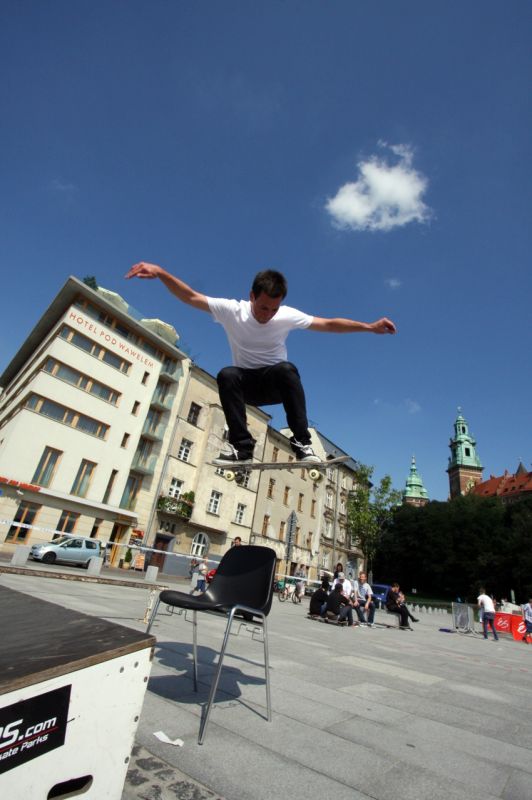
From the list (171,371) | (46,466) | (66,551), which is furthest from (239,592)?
(171,371)

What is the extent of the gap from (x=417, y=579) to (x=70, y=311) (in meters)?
62.3

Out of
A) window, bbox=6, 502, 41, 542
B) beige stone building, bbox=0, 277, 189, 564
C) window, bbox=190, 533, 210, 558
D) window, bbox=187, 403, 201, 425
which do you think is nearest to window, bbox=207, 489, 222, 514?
window, bbox=190, 533, 210, 558

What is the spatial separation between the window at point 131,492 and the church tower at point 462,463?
93.1m

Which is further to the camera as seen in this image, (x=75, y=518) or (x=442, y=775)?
(x=75, y=518)

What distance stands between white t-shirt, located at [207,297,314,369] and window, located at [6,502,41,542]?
23545 millimetres

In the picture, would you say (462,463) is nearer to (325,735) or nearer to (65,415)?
(65,415)

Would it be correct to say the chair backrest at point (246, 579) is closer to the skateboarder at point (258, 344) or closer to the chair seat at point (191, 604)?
the chair seat at point (191, 604)

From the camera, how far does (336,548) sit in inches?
1855

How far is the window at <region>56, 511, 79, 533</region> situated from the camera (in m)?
25.3

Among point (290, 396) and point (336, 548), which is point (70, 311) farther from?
point (336, 548)

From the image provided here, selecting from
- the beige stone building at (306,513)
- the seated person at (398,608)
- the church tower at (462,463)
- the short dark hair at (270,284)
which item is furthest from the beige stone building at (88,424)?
the church tower at (462,463)

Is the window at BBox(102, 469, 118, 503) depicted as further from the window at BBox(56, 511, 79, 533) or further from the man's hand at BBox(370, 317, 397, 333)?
the man's hand at BBox(370, 317, 397, 333)

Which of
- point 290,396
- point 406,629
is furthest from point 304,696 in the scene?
A: point 406,629

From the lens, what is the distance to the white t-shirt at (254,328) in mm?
4641
